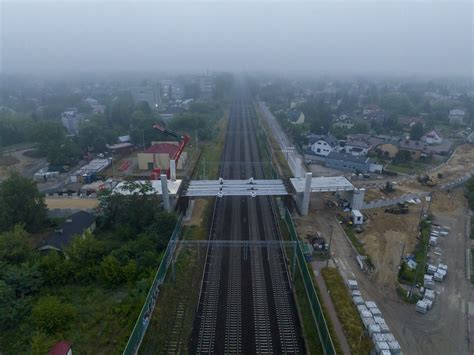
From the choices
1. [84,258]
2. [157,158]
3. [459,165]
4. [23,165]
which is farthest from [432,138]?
[23,165]

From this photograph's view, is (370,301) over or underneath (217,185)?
underneath

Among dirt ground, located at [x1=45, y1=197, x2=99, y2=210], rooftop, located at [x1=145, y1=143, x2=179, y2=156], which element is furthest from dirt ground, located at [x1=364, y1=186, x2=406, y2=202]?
dirt ground, located at [x1=45, y1=197, x2=99, y2=210]

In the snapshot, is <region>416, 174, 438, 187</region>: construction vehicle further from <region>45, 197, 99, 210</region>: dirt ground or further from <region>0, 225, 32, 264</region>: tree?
<region>0, 225, 32, 264</region>: tree

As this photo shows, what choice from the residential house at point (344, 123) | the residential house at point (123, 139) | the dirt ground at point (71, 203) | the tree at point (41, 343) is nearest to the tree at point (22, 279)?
the tree at point (41, 343)

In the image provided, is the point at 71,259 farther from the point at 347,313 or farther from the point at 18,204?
the point at 347,313

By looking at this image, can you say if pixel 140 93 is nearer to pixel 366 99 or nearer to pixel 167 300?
pixel 366 99

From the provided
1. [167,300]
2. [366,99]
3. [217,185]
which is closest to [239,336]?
[167,300]
